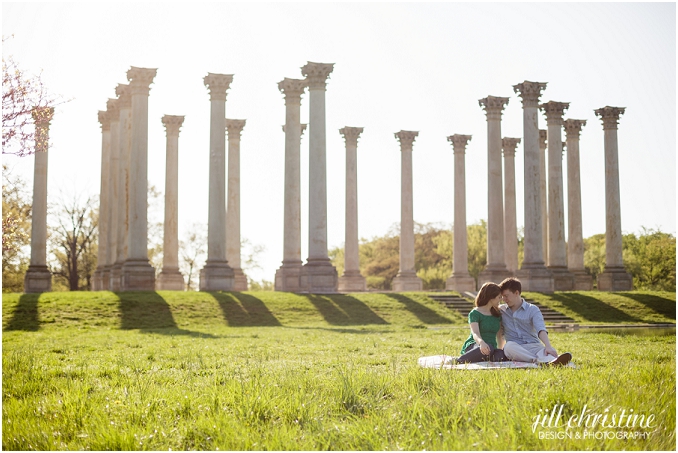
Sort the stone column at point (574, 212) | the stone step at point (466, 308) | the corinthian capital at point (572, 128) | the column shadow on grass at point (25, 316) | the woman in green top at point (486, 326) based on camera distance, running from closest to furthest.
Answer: the woman in green top at point (486, 326) < the column shadow on grass at point (25, 316) < the stone step at point (466, 308) < the stone column at point (574, 212) < the corinthian capital at point (572, 128)

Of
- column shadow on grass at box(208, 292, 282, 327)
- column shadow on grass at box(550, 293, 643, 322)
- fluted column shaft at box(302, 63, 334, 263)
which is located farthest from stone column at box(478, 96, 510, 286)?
column shadow on grass at box(208, 292, 282, 327)

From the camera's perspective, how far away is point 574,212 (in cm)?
9212

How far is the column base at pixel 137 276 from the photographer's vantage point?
69.3 m

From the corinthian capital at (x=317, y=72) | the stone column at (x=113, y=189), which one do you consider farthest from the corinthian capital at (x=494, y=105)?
the stone column at (x=113, y=189)

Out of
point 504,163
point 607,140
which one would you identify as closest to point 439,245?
point 504,163

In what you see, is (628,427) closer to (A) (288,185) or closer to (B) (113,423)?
(B) (113,423)

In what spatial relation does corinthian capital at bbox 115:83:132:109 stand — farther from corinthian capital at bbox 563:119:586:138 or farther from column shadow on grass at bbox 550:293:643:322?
corinthian capital at bbox 563:119:586:138

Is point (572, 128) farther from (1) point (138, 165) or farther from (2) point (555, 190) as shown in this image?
(1) point (138, 165)

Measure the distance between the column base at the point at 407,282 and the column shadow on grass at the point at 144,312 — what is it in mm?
37585

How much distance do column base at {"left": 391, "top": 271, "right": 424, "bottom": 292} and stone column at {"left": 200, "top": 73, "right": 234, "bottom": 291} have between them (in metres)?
26.5

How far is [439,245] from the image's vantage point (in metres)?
142

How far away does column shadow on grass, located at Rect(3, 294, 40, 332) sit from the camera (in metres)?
48.0

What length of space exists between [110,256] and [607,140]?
192 feet

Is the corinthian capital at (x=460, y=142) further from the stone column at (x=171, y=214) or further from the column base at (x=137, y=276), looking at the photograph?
the column base at (x=137, y=276)
